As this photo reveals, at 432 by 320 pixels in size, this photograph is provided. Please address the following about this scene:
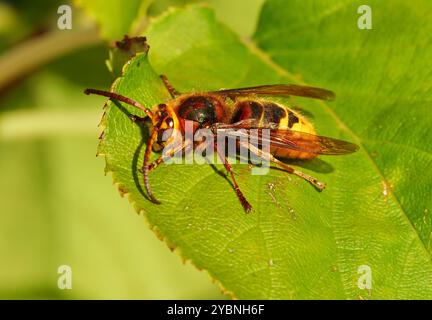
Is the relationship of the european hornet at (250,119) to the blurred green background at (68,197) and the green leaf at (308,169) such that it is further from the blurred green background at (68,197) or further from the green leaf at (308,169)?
the blurred green background at (68,197)

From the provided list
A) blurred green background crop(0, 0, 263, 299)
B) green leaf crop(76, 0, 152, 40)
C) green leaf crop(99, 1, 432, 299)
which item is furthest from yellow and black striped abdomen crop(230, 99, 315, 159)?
blurred green background crop(0, 0, 263, 299)

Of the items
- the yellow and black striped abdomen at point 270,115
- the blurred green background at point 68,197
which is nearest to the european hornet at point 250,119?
the yellow and black striped abdomen at point 270,115

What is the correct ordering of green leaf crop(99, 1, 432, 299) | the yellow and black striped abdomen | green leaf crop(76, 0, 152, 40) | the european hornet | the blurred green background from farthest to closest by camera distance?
the blurred green background → green leaf crop(76, 0, 152, 40) → the yellow and black striped abdomen → the european hornet → green leaf crop(99, 1, 432, 299)

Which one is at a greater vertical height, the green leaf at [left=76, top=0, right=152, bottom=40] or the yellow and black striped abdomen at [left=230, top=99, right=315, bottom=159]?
the green leaf at [left=76, top=0, right=152, bottom=40]

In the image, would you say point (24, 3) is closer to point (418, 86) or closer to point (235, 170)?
point (235, 170)

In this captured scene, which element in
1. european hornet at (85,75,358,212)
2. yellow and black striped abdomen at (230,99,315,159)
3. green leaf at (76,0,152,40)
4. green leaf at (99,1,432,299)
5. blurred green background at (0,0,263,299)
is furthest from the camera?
blurred green background at (0,0,263,299)

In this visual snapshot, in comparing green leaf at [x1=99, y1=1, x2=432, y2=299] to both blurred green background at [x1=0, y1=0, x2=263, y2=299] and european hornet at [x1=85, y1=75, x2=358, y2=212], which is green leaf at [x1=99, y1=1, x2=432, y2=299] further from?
blurred green background at [x1=0, y1=0, x2=263, y2=299]

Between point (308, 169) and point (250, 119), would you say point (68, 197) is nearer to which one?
point (250, 119)

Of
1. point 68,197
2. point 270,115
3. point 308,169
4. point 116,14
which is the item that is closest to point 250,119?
point 270,115
